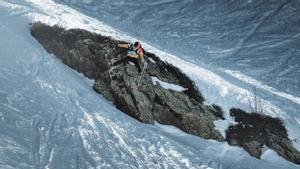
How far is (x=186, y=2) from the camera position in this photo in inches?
2510

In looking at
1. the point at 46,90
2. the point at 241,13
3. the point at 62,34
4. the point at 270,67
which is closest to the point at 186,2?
the point at 241,13

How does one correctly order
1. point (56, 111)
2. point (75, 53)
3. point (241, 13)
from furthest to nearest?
point (241, 13), point (75, 53), point (56, 111)

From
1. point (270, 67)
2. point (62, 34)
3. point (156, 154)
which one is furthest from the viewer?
point (270, 67)

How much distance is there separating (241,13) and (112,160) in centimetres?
5456

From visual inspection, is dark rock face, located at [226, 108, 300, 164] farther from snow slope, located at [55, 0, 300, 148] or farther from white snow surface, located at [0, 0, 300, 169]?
snow slope, located at [55, 0, 300, 148]

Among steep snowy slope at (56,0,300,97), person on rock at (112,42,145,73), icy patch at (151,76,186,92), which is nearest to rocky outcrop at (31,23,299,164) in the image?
icy patch at (151,76,186,92)

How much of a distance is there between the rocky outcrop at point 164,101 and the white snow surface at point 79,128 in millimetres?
556

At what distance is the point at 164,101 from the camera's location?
775 inches

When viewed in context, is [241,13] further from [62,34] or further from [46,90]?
[46,90]

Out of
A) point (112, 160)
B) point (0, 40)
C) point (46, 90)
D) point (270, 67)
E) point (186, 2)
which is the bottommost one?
point (112, 160)

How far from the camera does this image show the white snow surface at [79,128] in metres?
13.1

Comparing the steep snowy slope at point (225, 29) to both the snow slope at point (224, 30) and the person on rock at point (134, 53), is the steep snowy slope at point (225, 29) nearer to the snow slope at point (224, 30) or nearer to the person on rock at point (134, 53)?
the snow slope at point (224, 30)

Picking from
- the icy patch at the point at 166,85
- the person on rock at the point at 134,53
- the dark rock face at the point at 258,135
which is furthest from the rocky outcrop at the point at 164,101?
the person on rock at the point at 134,53

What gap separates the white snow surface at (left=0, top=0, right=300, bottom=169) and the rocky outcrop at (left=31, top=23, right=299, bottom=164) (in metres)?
0.56
